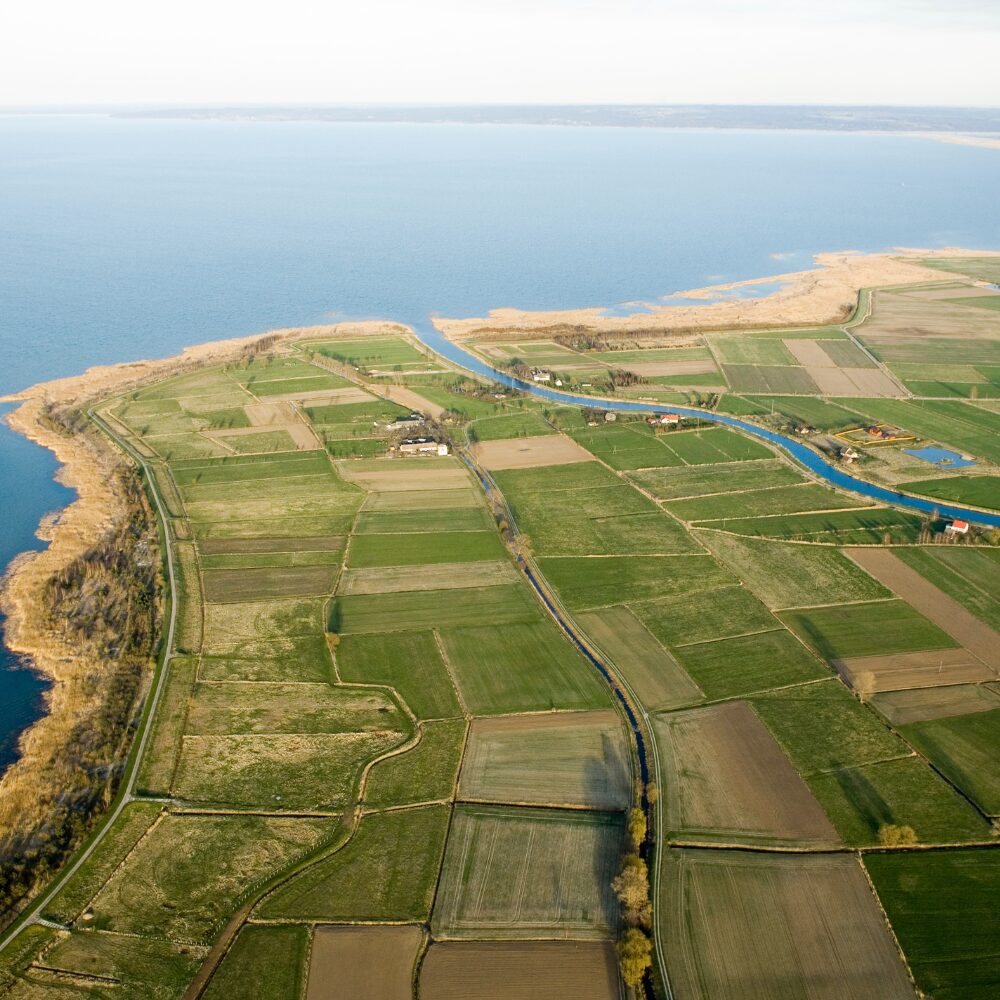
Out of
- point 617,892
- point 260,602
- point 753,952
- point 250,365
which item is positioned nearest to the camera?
point 753,952

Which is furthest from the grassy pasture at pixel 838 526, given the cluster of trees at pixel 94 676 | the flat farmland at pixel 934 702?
the cluster of trees at pixel 94 676

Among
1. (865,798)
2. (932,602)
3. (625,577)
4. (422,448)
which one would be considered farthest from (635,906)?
(422,448)

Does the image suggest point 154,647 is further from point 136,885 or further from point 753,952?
point 753,952

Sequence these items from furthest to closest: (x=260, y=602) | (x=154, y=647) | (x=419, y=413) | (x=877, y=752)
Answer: (x=419, y=413), (x=260, y=602), (x=154, y=647), (x=877, y=752)

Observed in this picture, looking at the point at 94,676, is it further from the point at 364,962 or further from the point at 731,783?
the point at 731,783

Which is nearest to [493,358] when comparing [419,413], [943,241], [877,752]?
[419,413]

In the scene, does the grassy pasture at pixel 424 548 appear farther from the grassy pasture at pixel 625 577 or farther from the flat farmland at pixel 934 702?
the flat farmland at pixel 934 702
